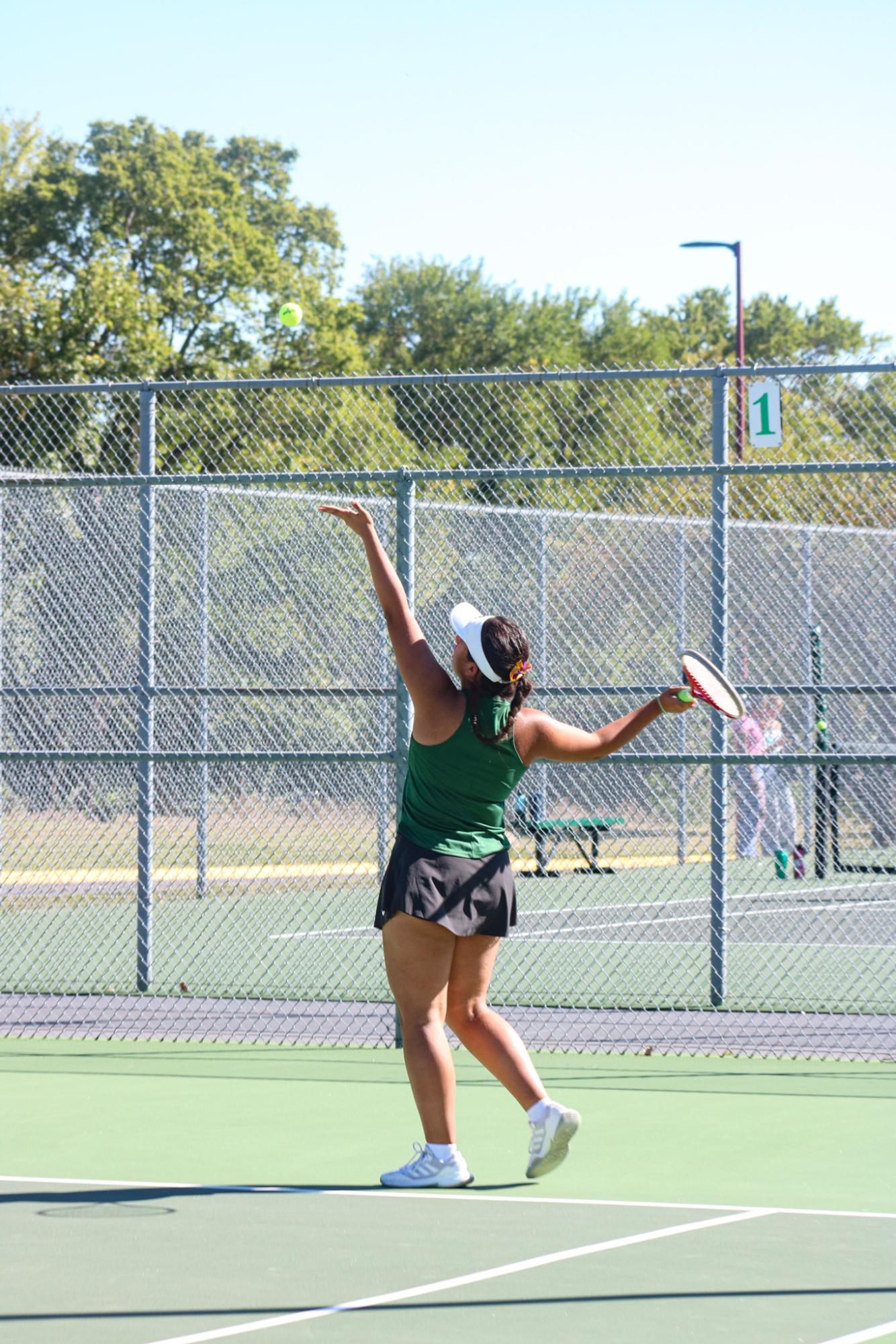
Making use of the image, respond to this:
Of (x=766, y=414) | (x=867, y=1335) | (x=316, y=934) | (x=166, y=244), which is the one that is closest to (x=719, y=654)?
(x=766, y=414)

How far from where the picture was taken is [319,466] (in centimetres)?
2984

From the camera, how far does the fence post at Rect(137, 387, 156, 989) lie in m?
10.5

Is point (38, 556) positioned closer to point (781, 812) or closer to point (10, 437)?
point (781, 812)

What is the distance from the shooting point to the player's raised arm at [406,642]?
6.20 m

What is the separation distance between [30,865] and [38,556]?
8.56 ft

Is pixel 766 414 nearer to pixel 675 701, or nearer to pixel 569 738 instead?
pixel 569 738

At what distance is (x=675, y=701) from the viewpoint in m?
6.21

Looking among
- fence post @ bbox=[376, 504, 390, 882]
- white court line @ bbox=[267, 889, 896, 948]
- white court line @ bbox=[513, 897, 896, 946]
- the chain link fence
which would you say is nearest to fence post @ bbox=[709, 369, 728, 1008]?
the chain link fence

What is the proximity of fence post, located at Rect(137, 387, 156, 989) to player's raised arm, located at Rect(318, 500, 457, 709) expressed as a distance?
4385mm

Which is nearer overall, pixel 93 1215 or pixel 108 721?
pixel 93 1215

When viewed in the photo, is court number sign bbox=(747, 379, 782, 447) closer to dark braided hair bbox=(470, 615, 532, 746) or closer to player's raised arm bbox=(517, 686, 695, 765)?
player's raised arm bbox=(517, 686, 695, 765)

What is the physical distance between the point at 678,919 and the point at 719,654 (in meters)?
4.27

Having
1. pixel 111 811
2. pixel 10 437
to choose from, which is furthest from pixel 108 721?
pixel 10 437

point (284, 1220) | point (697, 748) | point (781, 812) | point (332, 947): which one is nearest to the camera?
point (284, 1220)
